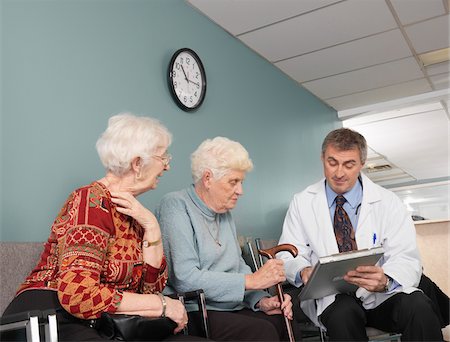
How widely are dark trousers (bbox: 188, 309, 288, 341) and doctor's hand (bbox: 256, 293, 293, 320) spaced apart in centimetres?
13

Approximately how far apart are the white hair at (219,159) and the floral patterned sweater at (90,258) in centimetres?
56

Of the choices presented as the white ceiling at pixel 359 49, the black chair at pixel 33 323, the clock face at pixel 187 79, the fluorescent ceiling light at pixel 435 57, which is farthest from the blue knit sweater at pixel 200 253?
the fluorescent ceiling light at pixel 435 57

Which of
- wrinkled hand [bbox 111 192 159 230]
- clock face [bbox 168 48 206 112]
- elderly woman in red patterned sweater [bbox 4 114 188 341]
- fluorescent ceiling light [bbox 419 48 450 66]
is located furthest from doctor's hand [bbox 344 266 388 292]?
fluorescent ceiling light [bbox 419 48 450 66]

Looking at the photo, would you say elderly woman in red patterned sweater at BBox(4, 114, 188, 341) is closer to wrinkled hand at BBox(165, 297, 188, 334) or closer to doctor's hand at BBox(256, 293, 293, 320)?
wrinkled hand at BBox(165, 297, 188, 334)

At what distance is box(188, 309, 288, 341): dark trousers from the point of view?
80.4 inches

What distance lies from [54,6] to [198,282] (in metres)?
1.45

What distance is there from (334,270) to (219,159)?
2.34 feet

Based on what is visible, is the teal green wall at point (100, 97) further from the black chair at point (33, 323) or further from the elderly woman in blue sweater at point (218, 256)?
the black chair at point (33, 323)

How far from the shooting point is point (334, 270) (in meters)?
2.15

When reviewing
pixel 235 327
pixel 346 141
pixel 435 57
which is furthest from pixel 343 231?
pixel 435 57

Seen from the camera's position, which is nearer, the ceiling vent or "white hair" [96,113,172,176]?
"white hair" [96,113,172,176]

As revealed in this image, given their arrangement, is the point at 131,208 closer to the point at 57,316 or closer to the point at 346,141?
the point at 57,316

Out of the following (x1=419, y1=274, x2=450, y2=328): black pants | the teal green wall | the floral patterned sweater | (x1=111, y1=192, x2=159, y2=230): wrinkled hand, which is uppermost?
the teal green wall

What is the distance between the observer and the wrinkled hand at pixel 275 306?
7.20 ft
